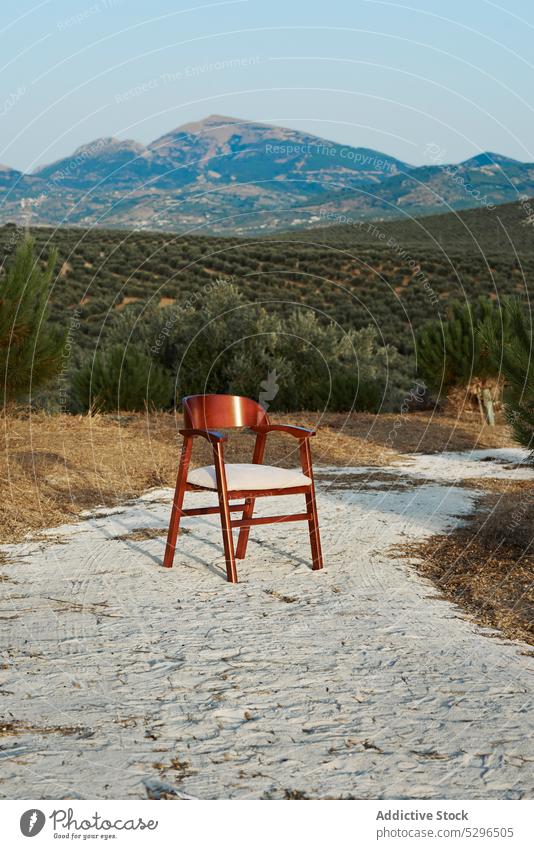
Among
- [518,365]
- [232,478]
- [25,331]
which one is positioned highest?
[25,331]

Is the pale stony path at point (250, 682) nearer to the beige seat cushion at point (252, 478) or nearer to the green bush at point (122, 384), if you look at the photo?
the beige seat cushion at point (252, 478)

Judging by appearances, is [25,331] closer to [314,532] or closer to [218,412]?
[218,412]

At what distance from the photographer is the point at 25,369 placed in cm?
1022

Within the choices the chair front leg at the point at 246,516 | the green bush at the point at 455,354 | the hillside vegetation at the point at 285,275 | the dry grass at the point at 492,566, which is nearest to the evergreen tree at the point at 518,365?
the dry grass at the point at 492,566

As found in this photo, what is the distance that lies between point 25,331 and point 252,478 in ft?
17.8

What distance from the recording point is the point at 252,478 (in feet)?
17.8

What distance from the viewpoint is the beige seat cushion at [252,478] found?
539 cm

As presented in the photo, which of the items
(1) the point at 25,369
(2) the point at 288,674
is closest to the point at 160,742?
(2) the point at 288,674

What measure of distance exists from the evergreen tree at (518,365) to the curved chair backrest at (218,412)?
1850 millimetres

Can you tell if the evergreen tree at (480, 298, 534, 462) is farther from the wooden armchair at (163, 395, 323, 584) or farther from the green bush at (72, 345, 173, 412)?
the green bush at (72, 345, 173, 412)

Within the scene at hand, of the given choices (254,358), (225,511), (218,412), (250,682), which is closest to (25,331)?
(218,412)

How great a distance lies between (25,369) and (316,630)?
22.1 ft
